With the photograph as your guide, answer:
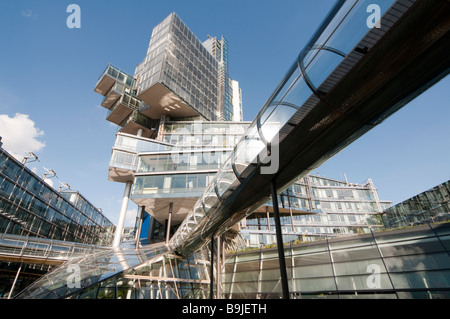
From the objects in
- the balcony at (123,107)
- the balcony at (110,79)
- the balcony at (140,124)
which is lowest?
the balcony at (140,124)

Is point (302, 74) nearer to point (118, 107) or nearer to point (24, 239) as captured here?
point (24, 239)

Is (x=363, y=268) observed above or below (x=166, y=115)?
below

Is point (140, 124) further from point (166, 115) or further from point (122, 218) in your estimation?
point (122, 218)

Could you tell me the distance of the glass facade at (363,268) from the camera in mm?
12898

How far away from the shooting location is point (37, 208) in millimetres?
43875

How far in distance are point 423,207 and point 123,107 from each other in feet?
192

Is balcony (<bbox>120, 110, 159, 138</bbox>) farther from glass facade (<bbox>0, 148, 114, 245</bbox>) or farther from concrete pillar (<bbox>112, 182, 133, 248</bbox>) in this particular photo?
glass facade (<bbox>0, 148, 114, 245</bbox>)

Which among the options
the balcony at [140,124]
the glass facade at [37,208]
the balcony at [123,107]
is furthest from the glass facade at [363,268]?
the balcony at [123,107]

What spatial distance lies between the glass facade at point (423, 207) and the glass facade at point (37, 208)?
55.0m

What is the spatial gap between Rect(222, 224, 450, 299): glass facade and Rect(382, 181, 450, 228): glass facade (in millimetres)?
18789

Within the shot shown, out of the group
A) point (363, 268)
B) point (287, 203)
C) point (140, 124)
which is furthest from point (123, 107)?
point (363, 268)

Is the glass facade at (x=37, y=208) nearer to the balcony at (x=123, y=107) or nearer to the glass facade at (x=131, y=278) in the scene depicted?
the balcony at (x=123, y=107)
